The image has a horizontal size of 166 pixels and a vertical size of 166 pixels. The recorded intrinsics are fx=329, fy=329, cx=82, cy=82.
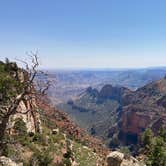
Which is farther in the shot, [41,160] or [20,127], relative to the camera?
[20,127]

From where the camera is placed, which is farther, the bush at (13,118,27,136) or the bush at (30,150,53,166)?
the bush at (13,118,27,136)

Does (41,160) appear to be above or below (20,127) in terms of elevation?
below

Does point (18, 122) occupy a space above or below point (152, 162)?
above

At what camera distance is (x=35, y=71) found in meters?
22.6

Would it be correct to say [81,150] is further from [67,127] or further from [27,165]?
[67,127]

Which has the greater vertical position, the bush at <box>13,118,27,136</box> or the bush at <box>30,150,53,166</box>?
the bush at <box>13,118,27,136</box>

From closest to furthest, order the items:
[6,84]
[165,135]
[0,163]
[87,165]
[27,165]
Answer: [0,163] → [27,165] → [6,84] → [87,165] → [165,135]

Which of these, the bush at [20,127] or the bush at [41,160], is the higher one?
the bush at [20,127]

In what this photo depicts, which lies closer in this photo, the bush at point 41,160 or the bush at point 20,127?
the bush at point 41,160

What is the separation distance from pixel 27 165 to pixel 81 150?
76.2 ft

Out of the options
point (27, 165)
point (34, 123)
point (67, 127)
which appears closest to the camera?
point (27, 165)

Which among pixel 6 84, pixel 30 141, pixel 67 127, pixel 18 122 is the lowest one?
pixel 67 127

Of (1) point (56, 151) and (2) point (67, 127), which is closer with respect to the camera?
(1) point (56, 151)

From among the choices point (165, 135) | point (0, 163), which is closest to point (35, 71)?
point (0, 163)
